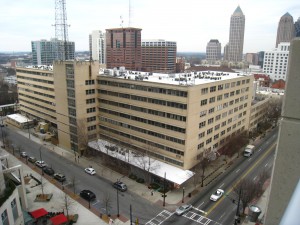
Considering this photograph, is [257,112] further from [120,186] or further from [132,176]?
[120,186]

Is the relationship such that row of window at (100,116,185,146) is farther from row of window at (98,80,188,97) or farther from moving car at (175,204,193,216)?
moving car at (175,204,193,216)

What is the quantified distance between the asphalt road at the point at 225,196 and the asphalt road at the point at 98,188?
4669 millimetres

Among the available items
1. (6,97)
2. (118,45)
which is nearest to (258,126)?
(6,97)

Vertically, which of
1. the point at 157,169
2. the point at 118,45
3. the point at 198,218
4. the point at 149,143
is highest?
the point at 118,45

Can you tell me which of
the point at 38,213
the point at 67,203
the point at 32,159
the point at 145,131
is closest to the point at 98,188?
the point at 67,203

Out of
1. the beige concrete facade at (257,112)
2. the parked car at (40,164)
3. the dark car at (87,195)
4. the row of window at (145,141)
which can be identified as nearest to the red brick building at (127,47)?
the beige concrete facade at (257,112)

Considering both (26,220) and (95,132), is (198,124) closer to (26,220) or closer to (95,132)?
(95,132)

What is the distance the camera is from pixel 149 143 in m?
56.1

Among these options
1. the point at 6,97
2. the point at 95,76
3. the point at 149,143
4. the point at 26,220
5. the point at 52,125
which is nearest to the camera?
the point at 26,220

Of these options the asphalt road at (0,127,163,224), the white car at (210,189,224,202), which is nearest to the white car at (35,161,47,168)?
the asphalt road at (0,127,163,224)

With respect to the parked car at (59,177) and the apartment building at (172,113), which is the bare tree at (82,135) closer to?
the apartment building at (172,113)

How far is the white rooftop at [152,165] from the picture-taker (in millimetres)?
48469

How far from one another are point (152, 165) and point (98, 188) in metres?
11.4

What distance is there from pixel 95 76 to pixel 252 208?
45.2m
